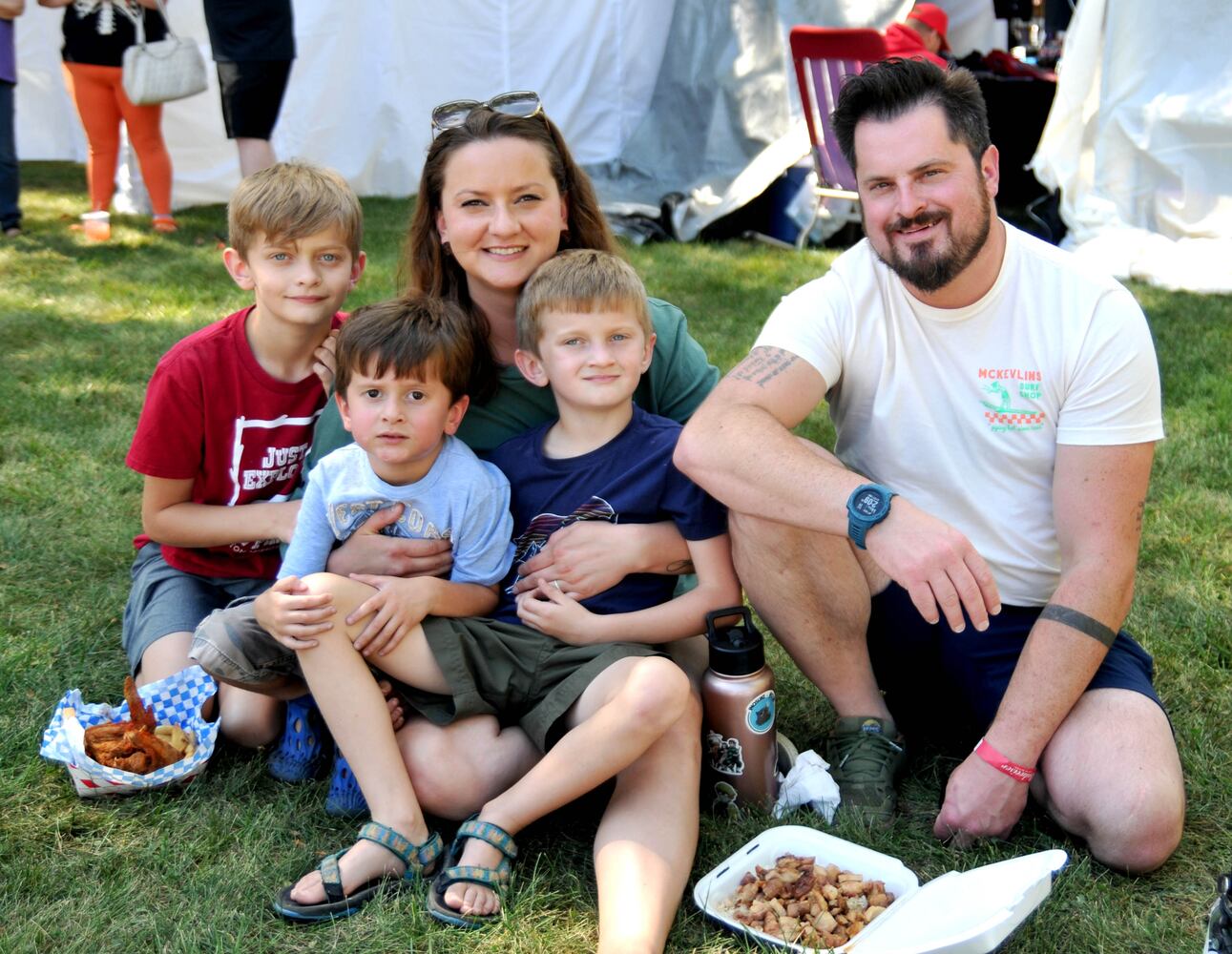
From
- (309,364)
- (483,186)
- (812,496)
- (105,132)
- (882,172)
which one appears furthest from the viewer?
(105,132)

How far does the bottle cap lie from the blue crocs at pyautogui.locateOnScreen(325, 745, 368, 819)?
733 mm

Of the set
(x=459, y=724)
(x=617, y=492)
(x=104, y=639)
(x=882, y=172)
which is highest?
(x=882, y=172)

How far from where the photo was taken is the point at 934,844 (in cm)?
238

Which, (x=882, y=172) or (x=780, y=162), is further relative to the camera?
(x=780, y=162)

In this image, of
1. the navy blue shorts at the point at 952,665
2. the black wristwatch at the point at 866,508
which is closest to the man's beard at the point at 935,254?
the black wristwatch at the point at 866,508

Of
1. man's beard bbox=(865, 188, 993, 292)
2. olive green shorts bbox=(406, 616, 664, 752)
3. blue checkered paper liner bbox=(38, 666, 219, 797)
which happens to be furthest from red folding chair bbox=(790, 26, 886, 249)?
blue checkered paper liner bbox=(38, 666, 219, 797)

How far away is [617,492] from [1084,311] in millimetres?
955

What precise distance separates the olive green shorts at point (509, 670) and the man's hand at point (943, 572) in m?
0.52

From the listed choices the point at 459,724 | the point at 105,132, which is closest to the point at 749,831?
the point at 459,724

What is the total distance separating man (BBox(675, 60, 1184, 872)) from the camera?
90.7 inches

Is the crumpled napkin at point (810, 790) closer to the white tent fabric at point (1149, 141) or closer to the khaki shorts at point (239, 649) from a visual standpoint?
the khaki shorts at point (239, 649)

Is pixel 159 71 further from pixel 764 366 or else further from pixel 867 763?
pixel 867 763

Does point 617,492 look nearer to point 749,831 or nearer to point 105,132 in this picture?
point 749,831

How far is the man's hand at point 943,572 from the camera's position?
211 cm
